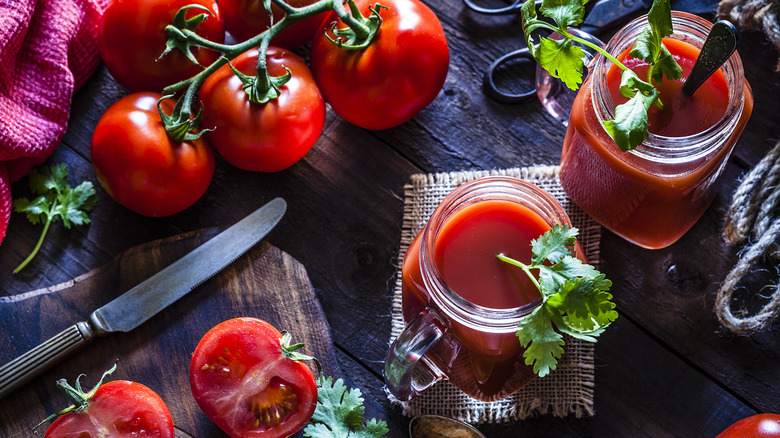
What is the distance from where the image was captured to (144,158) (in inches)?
41.3

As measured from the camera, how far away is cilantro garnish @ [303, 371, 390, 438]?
106cm

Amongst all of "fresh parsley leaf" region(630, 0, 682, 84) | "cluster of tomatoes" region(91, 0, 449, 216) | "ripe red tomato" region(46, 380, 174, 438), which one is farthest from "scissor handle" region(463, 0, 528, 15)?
"ripe red tomato" region(46, 380, 174, 438)

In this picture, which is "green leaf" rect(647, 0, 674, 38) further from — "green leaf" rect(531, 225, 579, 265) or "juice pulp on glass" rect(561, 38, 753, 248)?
"green leaf" rect(531, 225, 579, 265)

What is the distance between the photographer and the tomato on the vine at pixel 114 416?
3.36 feet

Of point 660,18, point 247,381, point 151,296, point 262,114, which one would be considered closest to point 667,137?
point 660,18

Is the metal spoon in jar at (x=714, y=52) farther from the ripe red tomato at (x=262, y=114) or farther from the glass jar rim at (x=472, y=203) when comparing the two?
the ripe red tomato at (x=262, y=114)

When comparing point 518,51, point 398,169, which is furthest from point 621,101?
point 398,169

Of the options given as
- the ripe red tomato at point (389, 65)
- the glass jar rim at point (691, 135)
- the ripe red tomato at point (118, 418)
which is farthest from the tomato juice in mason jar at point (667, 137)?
the ripe red tomato at point (118, 418)

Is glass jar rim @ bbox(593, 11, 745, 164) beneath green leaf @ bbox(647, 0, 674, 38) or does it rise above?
beneath

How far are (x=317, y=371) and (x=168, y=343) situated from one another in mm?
259

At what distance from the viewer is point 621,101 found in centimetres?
94

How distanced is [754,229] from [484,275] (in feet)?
1.69

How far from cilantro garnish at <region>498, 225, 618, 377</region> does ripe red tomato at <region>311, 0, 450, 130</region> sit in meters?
0.35

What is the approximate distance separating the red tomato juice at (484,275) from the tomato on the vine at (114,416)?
437 mm
